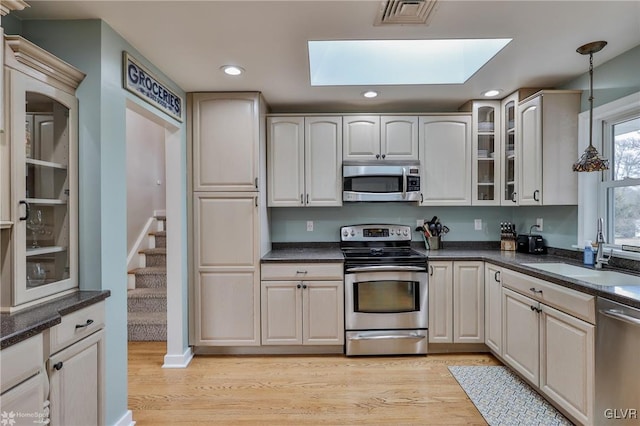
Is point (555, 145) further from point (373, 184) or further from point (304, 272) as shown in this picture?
point (304, 272)

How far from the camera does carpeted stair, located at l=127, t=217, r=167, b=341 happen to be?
3395 mm

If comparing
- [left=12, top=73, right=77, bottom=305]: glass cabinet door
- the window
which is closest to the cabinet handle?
[left=12, top=73, right=77, bottom=305]: glass cabinet door

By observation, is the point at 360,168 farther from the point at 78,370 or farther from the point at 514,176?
the point at 78,370

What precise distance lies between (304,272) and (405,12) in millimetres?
2094

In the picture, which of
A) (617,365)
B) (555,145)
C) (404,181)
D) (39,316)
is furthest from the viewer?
(404,181)

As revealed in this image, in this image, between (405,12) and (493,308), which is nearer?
(405,12)

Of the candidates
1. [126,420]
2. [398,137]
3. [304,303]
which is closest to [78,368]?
[126,420]

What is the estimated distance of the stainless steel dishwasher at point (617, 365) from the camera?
5.31 feet

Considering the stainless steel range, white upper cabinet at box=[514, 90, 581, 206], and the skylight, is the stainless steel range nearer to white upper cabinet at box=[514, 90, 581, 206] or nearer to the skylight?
white upper cabinet at box=[514, 90, 581, 206]

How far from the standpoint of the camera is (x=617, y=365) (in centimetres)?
171

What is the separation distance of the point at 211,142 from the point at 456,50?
7.31 ft

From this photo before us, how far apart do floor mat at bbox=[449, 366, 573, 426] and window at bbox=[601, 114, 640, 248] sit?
1245 millimetres

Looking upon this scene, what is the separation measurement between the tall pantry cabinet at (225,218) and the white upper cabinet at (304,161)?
0.33 m

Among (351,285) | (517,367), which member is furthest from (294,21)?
(517,367)
